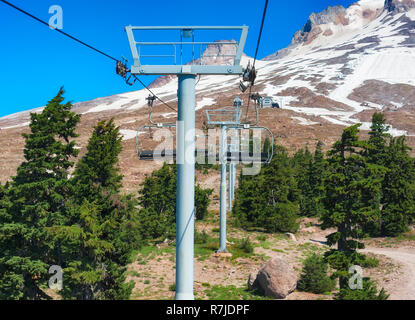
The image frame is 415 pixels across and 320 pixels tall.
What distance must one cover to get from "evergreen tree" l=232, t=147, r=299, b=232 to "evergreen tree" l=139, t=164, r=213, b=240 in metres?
5.47

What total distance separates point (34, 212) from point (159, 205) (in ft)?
52.9

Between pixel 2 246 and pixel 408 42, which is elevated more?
pixel 408 42

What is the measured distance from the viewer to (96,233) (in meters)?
15.4

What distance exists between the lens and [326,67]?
557ft

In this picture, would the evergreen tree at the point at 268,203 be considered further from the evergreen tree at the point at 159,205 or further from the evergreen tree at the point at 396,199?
the evergreen tree at the point at 396,199

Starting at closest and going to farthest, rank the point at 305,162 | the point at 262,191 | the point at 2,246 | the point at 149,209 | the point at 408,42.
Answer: the point at 2,246 < the point at 149,209 < the point at 262,191 < the point at 305,162 < the point at 408,42

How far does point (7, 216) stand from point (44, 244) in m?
2.46

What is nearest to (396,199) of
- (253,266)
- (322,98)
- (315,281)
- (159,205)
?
(253,266)

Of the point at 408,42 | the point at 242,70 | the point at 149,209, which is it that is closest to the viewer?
the point at 242,70

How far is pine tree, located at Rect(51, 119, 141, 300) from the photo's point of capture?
1537 cm

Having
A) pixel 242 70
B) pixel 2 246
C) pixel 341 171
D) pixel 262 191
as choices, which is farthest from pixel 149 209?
pixel 242 70

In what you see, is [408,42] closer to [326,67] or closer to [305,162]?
[326,67]

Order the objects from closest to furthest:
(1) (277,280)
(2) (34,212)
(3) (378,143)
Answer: (2) (34,212) → (1) (277,280) → (3) (378,143)

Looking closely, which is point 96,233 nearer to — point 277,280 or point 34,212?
point 34,212
